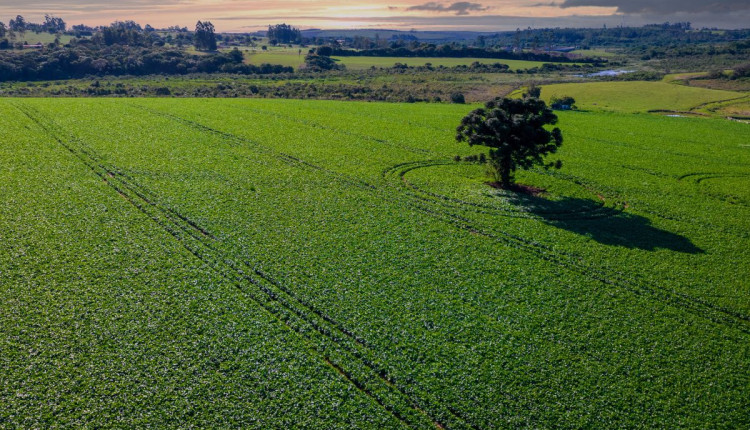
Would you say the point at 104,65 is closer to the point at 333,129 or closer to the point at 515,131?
the point at 333,129

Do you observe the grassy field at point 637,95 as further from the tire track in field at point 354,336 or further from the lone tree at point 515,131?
the tire track in field at point 354,336

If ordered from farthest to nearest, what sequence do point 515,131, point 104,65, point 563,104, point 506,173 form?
1. point 104,65
2. point 563,104
3. point 506,173
4. point 515,131

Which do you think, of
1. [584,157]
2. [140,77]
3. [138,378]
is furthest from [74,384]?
[140,77]

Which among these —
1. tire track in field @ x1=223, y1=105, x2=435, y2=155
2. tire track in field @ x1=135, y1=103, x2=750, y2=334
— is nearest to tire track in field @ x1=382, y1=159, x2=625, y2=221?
tire track in field @ x1=135, y1=103, x2=750, y2=334

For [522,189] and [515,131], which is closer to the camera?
[515,131]

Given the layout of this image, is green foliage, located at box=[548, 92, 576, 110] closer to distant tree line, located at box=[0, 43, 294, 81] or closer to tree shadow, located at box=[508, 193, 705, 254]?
tree shadow, located at box=[508, 193, 705, 254]

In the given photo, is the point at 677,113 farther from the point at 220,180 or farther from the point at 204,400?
the point at 204,400

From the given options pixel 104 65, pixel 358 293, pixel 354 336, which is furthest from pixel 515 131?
pixel 104 65
